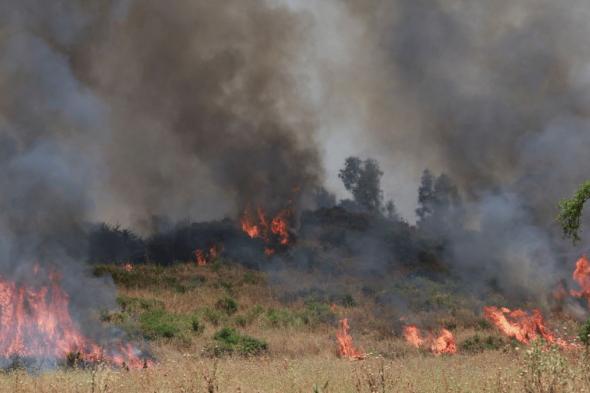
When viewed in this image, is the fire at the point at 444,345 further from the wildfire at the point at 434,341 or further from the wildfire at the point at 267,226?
the wildfire at the point at 267,226

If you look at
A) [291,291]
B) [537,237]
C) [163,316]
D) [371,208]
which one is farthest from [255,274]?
[371,208]

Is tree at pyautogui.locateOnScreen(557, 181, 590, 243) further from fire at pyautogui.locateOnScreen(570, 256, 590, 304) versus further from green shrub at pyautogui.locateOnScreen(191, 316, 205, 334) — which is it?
green shrub at pyautogui.locateOnScreen(191, 316, 205, 334)

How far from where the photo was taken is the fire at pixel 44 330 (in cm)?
1299

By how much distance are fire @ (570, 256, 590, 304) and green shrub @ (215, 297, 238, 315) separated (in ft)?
46.4

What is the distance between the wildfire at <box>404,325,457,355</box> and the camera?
1734 centimetres

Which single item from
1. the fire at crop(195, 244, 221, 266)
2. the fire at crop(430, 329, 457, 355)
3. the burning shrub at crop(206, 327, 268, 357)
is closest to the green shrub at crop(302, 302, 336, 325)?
the burning shrub at crop(206, 327, 268, 357)

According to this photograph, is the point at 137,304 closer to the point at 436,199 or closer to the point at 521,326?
the point at 521,326

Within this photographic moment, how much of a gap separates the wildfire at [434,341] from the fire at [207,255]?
81.0 feet

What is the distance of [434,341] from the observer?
1838 centimetres

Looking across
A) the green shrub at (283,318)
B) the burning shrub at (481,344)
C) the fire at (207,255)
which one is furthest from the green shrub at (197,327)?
the fire at (207,255)

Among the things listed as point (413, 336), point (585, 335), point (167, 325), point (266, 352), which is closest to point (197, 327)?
point (167, 325)

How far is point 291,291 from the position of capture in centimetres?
3045

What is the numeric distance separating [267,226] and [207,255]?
9475mm

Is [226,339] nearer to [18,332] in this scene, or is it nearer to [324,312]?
[18,332]
